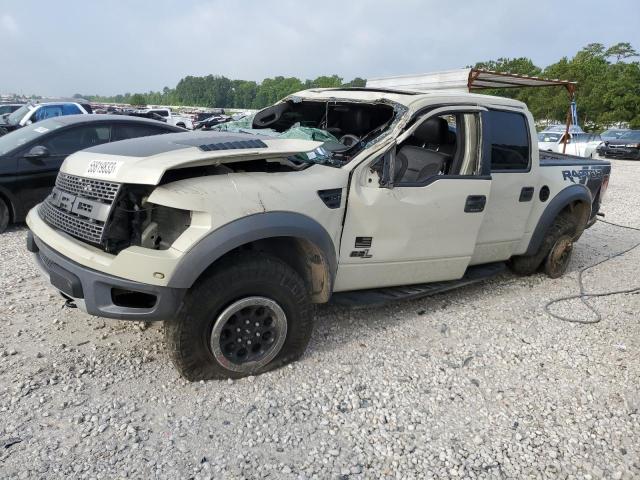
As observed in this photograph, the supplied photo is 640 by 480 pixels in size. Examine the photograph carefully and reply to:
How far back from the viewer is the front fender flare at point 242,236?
2582mm

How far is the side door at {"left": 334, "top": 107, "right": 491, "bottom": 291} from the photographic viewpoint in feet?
10.9

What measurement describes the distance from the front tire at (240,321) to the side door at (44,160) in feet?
14.2

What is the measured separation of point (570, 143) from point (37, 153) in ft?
59.5

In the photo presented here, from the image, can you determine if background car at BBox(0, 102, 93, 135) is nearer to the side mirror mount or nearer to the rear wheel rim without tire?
the side mirror mount

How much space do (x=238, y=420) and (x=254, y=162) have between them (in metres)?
1.59

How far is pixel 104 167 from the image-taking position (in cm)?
278

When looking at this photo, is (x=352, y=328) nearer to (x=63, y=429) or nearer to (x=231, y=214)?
(x=231, y=214)

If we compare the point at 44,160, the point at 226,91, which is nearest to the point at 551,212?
the point at 44,160

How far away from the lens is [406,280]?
3789mm

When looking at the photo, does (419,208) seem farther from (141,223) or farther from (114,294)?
(114,294)

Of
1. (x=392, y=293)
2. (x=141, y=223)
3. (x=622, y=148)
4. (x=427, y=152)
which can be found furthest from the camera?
(x=622, y=148)

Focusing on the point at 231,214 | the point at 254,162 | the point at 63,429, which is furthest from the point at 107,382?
the point at 254,162

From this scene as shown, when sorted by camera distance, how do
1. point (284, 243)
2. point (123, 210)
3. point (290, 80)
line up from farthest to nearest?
point (290, 80) → point (284, 243) → point (123, 210)

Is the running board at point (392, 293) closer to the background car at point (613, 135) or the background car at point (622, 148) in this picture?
the background car at point (622, 148)
